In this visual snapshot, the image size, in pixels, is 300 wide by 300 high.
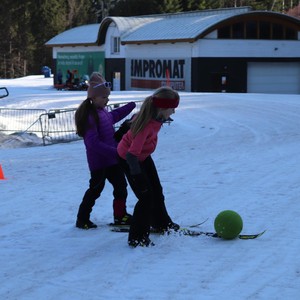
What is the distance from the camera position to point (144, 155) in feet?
18.5

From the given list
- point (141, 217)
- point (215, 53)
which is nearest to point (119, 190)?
point (141, 217)

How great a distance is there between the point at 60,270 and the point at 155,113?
60.9 inches

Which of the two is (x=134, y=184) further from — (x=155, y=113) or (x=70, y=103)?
(x=70, y=103)

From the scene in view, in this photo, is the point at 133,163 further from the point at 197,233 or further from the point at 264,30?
the point at 264,30

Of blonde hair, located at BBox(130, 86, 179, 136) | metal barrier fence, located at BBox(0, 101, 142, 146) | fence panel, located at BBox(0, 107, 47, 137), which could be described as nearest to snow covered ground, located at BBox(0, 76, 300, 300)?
blonde hair, located at BBox(130, 86, 179, 136)

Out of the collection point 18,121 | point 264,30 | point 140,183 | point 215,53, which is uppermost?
point 264,30

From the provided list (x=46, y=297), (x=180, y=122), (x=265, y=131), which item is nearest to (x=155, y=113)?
(x=46, y=297)

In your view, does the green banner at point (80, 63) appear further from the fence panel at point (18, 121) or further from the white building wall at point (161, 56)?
the fence panel at point (18, 121)

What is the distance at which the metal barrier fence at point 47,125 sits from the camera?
1602cm

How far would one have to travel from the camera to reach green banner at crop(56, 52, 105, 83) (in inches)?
1901

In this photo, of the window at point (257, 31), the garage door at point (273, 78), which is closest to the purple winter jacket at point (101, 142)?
the window at point (257, 31)

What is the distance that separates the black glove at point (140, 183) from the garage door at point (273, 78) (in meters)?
35.1

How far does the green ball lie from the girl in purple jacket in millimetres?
1027

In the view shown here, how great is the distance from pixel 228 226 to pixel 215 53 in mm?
33628
